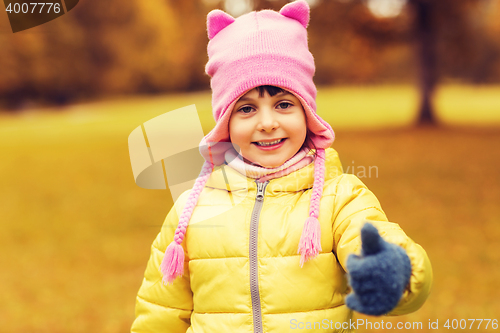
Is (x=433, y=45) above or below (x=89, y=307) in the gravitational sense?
above

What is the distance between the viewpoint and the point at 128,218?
22.6ft

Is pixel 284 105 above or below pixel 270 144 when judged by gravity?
above

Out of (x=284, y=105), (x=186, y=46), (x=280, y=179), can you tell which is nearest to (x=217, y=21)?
(x=284, y=105)

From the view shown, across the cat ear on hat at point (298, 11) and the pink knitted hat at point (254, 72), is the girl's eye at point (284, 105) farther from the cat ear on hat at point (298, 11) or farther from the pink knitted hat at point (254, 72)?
the cat ear on hat at point (298, 11)

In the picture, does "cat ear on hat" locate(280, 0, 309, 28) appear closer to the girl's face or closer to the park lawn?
the girl's face

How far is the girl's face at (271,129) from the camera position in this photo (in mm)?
1746

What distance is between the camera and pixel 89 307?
4492 mm

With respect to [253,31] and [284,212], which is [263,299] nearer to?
[284,212]

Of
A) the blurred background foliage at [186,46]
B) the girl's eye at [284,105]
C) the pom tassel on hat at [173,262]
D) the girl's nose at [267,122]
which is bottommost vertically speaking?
the pom tassel on hat at [173,262]

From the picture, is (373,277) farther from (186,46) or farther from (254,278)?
(186,46)

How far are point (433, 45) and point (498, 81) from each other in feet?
68.0

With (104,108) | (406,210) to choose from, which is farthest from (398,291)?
(104,108)

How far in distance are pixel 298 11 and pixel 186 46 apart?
16.3 m

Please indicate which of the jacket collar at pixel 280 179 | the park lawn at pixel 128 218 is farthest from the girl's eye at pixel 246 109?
the park lawn at pixel 128 218
